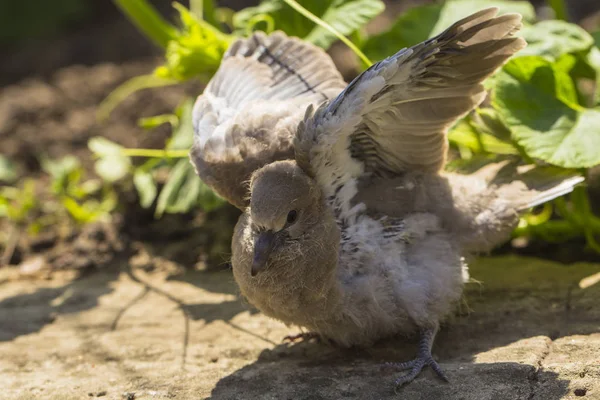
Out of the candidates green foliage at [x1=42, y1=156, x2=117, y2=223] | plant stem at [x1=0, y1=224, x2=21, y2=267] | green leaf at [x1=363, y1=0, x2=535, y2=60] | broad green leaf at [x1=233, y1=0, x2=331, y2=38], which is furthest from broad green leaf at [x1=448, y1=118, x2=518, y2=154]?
plant stem at [x1=0, y1=224, x2=21, y2=267]

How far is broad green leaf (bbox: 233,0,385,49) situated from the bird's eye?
4.20 ft

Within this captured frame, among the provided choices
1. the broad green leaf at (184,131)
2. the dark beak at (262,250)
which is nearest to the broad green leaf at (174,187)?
the broad green leaf at (184,131)

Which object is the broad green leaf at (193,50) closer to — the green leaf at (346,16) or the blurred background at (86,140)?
the blurred background at (86,140)

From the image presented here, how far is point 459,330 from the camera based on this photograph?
360 cm

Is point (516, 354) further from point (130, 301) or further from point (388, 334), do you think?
point (130, 301)

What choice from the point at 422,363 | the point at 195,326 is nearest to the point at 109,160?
the point at 195,326

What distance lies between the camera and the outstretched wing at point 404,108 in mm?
3059

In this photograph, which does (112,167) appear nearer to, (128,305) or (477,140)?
(128,305)

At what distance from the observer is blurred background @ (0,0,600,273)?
16.3ft

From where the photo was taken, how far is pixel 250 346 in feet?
11.9

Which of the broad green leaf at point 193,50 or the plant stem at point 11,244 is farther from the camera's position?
the plant stem at point 11,244

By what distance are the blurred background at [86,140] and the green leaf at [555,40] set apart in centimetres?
117

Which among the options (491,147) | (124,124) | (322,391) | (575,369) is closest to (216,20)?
(124,124)

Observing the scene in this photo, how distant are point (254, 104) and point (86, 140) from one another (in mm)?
2593
